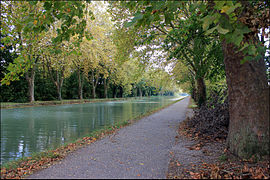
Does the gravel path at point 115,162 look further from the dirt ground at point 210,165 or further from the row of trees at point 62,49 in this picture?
the row of trees at point 62,49

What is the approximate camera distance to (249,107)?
412 cm

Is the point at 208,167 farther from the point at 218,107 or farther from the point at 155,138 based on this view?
the point at 218,107

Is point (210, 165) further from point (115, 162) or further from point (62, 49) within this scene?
point (62, 49)

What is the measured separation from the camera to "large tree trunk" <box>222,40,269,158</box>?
4016mm

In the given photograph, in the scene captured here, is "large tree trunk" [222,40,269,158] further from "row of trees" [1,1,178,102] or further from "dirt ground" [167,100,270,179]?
"row of trees" [1,1,178,102]

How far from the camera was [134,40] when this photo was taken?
9898mm

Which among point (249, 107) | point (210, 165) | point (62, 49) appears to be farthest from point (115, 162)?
point (62, 49)

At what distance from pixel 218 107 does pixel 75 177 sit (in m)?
5.69

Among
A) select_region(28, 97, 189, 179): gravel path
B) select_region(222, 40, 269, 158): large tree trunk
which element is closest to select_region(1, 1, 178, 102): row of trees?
select_region(28, 97, 189, 179): gravel path

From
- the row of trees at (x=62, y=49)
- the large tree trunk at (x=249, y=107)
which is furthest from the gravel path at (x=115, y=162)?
the row of trees at (x=62, y=49)

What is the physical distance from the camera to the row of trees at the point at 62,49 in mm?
4118

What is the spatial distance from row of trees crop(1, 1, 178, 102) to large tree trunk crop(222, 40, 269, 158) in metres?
3.61

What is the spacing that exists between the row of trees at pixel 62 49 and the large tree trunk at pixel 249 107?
142 inches

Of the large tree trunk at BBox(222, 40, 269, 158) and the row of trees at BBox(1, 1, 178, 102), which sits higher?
the row of trees at BBox(1, 1, 178, 102)
